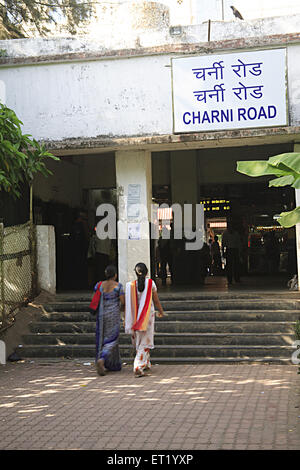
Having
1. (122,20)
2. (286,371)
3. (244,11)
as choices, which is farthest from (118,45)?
(244,11)

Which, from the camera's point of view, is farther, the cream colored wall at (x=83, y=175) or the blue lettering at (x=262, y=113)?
the cream colored wall at (x=83, y=175)

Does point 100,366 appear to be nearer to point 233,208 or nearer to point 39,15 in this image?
point 233,208

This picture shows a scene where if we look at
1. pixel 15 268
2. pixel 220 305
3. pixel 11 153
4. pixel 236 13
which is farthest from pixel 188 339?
pixel 236 13

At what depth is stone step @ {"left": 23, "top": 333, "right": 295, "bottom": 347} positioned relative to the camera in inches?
392

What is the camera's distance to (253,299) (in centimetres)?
1130

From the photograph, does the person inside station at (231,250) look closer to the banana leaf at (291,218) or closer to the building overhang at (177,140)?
the building overhang at (177,140)

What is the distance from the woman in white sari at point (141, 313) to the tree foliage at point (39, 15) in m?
9.23

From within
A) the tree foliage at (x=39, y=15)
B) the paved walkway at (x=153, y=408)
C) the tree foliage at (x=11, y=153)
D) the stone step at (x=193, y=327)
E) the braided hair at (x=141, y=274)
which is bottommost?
the paved walkway at (x=153, y=408)

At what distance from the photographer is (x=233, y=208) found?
17891mm

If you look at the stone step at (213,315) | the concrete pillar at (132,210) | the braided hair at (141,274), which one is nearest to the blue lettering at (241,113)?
the concrete pillar at (132,210)

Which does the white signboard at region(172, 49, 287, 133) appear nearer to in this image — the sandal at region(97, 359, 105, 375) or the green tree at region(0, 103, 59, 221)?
the green tree at region(0, 103, 59, 221)

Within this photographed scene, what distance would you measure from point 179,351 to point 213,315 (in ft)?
3.89

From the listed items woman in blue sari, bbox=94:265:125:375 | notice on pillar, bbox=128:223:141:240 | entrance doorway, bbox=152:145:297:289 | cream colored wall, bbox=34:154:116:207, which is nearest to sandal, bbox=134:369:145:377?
woman in blue sari, bbox=94:265:125:375

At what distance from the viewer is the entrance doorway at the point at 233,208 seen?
16.5 meters
